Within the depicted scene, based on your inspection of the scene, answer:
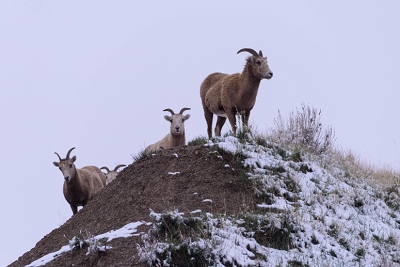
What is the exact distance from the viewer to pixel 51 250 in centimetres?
941

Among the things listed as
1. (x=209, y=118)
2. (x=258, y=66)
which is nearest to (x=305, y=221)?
(x=258, y=66)

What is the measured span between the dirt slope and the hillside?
0.02 m

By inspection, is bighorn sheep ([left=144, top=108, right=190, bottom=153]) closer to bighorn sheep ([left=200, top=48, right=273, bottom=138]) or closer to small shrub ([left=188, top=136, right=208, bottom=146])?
bighorn sheep ([left=200, top=48, right=273, bottom=138])

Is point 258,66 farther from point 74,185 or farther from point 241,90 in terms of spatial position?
point 74,185

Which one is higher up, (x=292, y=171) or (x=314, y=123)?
(x=314, y=123)

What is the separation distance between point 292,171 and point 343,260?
2.56 meters

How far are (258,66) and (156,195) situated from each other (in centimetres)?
562

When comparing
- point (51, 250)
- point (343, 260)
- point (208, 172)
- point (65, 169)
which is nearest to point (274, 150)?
point (208, 172)

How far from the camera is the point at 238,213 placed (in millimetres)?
8719

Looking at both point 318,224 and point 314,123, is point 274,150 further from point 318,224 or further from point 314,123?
point 314,123

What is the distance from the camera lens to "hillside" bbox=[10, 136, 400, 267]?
25.8 ft

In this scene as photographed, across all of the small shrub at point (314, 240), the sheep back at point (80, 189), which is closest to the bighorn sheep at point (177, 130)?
the sheep back at point (80, 189)

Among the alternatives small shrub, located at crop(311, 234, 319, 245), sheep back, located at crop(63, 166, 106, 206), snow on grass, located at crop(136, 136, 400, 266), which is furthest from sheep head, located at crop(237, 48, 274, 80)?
small shrub, located at crop(311, 234, 319, 245)

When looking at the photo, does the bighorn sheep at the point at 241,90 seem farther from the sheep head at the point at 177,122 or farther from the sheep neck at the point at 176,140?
the sheep neck at the point at 176,140
